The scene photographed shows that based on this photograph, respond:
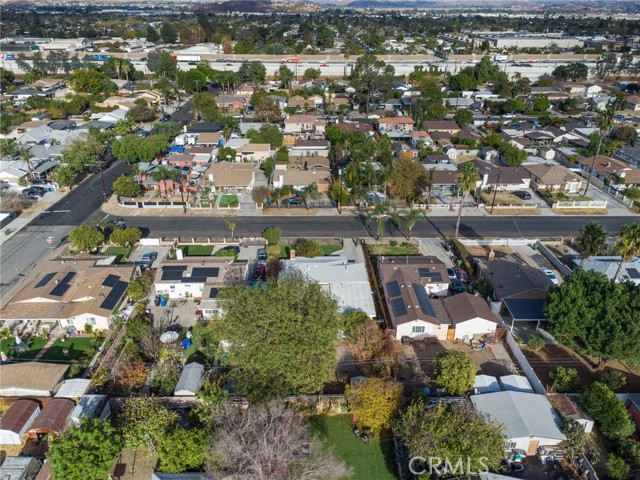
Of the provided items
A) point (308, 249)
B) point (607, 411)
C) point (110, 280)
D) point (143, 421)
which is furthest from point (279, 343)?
point (110, 280)

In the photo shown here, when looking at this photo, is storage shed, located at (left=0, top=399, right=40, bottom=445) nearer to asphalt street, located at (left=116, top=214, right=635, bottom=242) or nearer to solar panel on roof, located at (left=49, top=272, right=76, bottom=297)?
solar panel on roof, located at (left=49, top=272, right=76, bottom=297)

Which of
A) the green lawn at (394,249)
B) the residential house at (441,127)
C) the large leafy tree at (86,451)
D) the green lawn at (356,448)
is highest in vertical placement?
the residential house at (441,127)

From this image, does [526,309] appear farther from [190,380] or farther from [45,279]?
[45,279]

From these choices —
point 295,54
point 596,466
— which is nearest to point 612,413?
point 596,466

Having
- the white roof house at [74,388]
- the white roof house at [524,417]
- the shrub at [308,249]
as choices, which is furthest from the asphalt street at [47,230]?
the white roof house at [524,417]

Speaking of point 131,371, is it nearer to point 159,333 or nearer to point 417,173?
point 159,333

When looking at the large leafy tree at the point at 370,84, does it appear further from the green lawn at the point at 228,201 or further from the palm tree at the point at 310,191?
the green lawn at the point at 228,201
